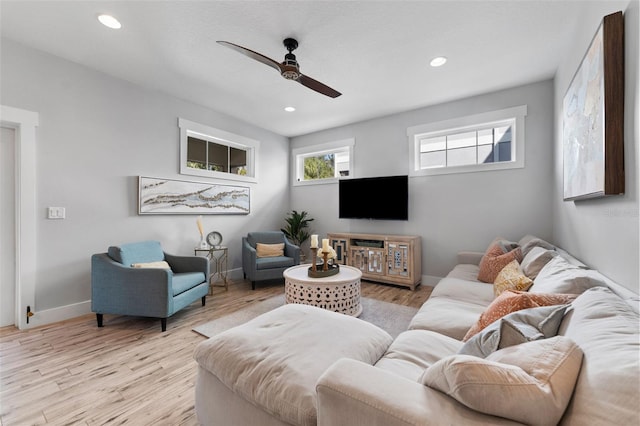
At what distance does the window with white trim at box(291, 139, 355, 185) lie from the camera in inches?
192

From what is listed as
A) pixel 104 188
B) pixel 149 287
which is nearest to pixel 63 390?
pixel 149 287

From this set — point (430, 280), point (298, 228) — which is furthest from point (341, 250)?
point (430, 280)

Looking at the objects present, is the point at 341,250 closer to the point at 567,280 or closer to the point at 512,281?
the point at 512,281

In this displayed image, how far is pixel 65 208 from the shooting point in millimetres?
2768

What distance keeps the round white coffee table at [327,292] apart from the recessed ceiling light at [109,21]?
272 cm

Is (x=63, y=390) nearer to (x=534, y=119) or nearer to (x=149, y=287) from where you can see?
(x=149, y=287)

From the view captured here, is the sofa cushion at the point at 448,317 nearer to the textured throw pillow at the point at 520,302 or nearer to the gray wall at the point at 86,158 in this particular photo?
the textured throw pillow at the point at 520,302

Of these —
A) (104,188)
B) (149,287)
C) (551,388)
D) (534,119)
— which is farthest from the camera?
(534,119)

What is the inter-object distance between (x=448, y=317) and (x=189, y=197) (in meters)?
3.57

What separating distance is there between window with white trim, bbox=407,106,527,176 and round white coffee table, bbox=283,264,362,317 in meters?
2.25

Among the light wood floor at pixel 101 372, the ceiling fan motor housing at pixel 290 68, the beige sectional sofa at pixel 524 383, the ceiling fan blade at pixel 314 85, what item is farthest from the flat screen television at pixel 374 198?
the beige sectional sofa at pixel 524 383

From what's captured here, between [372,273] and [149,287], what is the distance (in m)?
2.91

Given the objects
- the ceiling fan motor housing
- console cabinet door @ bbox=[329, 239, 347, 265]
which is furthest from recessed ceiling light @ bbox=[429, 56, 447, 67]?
console cabinet door @ bbox=[329, 239, 347, 265]

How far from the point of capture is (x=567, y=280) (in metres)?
1.29
